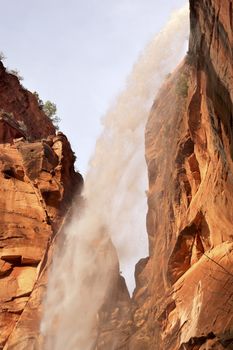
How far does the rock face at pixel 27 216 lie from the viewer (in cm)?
2366

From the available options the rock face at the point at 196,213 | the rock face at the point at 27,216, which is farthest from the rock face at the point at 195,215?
the rock face at the point at 27,216

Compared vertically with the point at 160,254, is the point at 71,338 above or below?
below

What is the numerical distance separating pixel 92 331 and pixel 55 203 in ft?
23.9

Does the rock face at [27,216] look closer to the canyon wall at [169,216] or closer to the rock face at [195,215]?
the canyon wall at [169,216]

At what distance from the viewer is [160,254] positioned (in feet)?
83.1

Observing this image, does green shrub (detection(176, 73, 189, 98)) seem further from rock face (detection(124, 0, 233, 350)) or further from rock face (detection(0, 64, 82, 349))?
rock face (detection(0, 64, 82, 349))

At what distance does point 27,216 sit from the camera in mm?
27531

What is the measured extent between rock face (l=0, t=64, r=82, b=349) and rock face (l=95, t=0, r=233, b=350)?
4.16 meters

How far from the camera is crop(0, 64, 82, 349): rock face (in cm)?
2366

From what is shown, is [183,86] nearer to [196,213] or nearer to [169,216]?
[169,216]

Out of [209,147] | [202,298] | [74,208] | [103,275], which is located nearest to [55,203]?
[74,208]

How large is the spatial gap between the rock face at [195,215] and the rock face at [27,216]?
13.6ft

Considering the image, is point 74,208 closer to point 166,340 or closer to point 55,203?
point 55,203

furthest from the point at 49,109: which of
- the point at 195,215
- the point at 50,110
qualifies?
the point at 195,215
